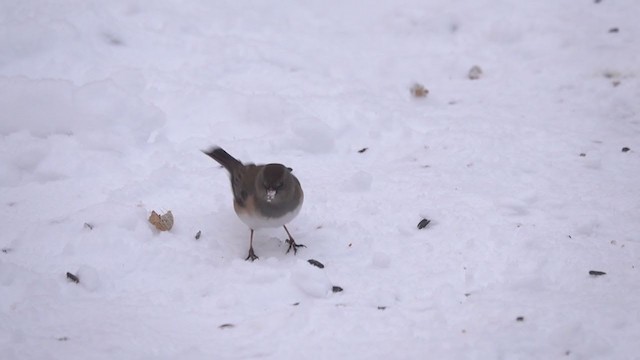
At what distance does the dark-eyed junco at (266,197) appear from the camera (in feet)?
11.3

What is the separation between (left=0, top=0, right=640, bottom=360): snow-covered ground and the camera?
2.99 m

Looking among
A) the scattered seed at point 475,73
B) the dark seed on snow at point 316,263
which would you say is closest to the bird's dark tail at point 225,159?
the dark seed on snow at point 316,263

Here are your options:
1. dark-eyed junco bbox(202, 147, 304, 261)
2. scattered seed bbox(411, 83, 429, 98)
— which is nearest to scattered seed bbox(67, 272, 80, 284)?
dark-eyed junco bbox(202, 147, 304, 261)

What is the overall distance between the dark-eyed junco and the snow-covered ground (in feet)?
0.71

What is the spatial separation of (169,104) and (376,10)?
2.41 m

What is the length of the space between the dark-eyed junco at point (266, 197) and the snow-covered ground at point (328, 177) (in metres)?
0.22

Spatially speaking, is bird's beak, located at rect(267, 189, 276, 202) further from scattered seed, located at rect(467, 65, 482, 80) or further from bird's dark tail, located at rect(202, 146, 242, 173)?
scattered seed, located at rect(467, 65, 482, 80)

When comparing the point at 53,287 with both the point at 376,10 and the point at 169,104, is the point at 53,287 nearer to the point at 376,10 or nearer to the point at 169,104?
the point at 169,104

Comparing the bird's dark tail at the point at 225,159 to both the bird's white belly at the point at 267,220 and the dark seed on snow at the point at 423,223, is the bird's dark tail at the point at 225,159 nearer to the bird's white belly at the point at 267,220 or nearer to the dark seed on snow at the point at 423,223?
the bird's white belly at the point at 267,220

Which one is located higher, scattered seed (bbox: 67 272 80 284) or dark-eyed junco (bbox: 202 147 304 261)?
dark-eyed junco (bbox: 202 147 304 261)

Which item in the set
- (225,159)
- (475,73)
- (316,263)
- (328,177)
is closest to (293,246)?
(316,263)

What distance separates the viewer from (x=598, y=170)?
424 cm

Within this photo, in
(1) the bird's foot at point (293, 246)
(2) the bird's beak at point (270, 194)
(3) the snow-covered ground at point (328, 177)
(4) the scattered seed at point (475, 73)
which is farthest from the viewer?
(4) the scattered seed at point (475, 73)

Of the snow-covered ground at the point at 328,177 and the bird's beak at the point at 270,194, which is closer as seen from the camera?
the snow-covered ground at the point at 328,177
